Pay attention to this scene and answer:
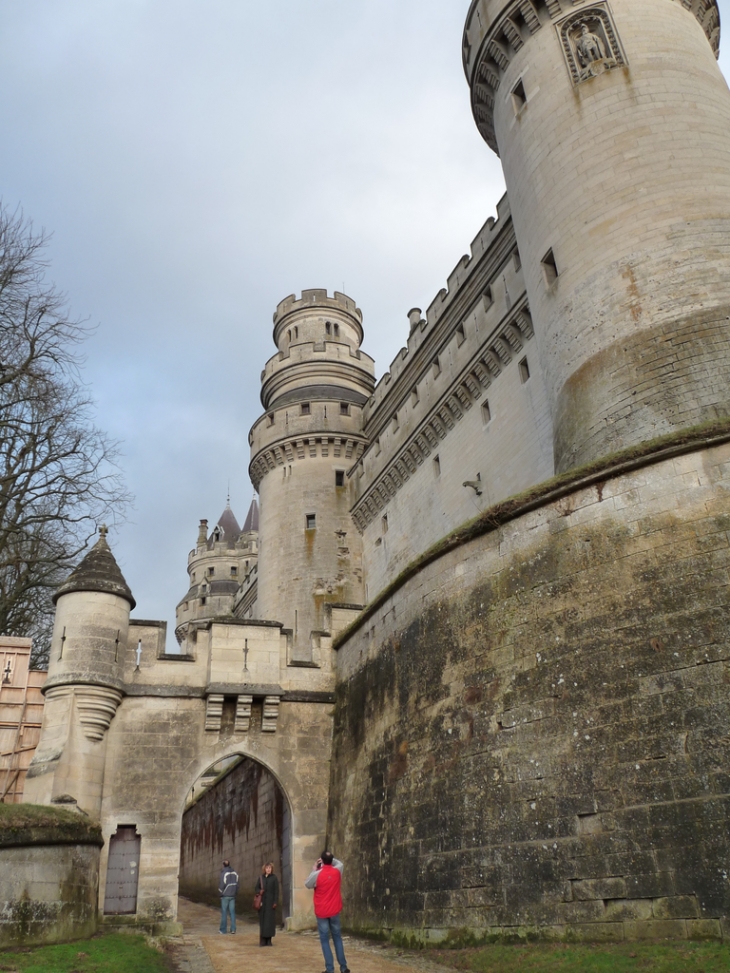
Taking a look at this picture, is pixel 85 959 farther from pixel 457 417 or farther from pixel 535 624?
pixel 457 417

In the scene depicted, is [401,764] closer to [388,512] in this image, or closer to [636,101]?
[636,101]

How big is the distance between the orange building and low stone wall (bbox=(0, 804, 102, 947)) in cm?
403

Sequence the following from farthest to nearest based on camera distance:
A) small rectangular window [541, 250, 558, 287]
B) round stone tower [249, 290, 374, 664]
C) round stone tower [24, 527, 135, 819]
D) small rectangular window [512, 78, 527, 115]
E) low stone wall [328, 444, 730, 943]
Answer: round stone tower [249, 290, 374, 664], small rectangular window [512, 78, 527, 115], small rectangular window [541, 250, 558, 287], round stone tower [24, 527, 135, 819], low stone wall [328, 444, 730, 943]

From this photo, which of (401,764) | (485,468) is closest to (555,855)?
(401,764)

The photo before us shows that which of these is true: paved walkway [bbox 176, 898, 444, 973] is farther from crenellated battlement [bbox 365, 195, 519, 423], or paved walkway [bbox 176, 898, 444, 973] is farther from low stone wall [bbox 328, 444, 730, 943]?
crenellated battlement [bbox 365, 195, 519, 423]

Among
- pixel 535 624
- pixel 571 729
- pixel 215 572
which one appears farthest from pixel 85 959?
pixel 215 572

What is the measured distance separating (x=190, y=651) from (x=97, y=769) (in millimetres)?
2630

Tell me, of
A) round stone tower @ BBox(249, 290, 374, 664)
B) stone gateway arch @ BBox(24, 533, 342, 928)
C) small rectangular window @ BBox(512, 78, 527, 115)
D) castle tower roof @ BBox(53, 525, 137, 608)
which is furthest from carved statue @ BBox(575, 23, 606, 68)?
round stone tower @ BBox(249, 290, 374, 664)

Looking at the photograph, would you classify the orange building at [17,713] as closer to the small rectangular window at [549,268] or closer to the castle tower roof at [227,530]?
the small rectangular window at [549,268]

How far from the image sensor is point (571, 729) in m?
8.27

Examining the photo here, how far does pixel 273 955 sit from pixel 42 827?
3295 millimetres

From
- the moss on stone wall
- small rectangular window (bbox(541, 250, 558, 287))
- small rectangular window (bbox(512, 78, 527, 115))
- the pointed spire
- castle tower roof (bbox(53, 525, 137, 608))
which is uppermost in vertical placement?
the pointed spire

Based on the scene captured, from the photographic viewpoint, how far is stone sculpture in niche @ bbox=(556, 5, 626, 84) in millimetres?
13984

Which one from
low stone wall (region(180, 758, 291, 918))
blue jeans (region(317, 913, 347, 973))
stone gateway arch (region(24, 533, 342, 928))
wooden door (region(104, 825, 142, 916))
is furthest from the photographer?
low stone wall (region(180, 758, 291, 918))
